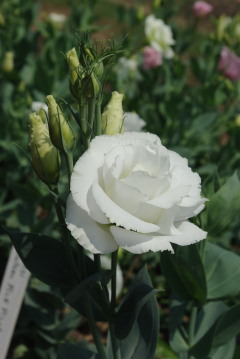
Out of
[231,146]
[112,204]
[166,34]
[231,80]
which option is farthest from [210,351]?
[166,34]

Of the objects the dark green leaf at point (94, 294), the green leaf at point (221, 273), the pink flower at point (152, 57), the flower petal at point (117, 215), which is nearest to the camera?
the flower petal at point (117, 215)

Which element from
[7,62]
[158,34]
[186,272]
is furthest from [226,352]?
[158,34]

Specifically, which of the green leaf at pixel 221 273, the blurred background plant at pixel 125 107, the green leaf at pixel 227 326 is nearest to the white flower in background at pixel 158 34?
the blurred background plant at pixel 125 107

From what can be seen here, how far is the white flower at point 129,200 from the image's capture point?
2.27ft

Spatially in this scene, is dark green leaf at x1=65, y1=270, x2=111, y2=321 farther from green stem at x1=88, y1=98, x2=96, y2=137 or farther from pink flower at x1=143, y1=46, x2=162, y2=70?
pink flower at x1=143, y1=46, x2=162, y2=70

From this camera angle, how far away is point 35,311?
1.48 metres

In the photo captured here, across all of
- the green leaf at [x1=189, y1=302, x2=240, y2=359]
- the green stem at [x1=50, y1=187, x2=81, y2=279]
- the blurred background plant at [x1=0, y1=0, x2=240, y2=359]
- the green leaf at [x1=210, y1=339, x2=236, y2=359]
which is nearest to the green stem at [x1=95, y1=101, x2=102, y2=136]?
the green stem at [x1=50, y1=187, x2=81, y2=279]

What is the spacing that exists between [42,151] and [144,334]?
41 cm

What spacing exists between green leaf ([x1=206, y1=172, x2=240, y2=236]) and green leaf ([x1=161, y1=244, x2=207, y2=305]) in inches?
2.5

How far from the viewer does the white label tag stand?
1141 mm

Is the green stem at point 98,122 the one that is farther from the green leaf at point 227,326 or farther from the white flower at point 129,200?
the green leaf at point 227,326

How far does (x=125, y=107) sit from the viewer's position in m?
1.50

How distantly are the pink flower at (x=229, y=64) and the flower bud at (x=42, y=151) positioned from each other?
147cm

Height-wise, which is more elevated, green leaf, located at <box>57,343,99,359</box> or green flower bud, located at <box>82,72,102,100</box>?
green flower bud, located at <box>82,72,102,100</box>
